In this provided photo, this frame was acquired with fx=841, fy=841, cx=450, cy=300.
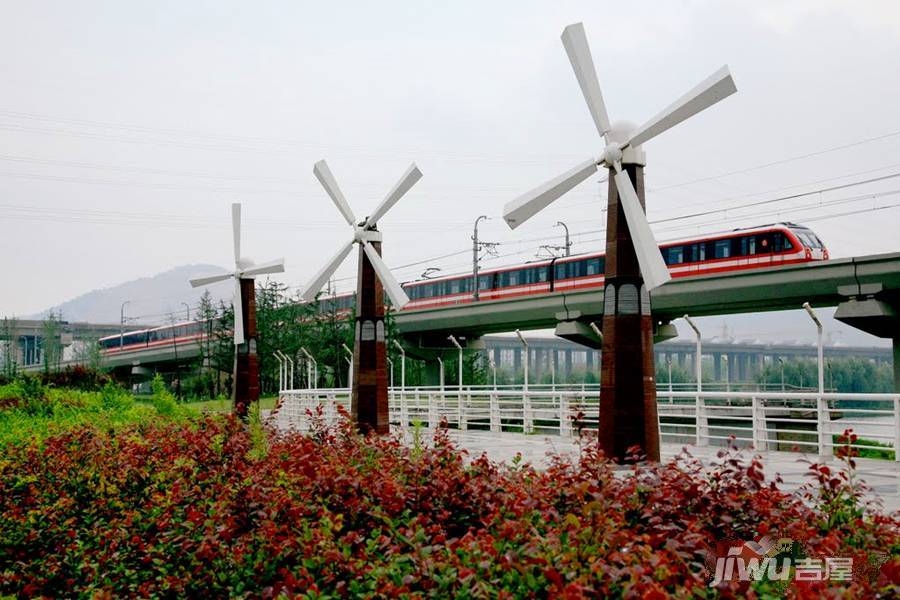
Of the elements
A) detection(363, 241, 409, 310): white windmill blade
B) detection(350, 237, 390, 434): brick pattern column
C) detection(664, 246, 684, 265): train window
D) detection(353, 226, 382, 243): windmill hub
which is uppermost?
detection(664, 246, 684, 265): train window

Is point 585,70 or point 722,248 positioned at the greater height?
point 585,70

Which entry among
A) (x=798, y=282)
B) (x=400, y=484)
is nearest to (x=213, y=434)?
(x=400, y=484)

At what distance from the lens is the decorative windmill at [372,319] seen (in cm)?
1692

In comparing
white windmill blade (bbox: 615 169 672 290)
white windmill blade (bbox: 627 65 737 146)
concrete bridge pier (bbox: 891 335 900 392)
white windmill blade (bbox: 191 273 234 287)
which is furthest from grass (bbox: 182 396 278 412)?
concrete bridge pier (bbox: 891 335 900 392)

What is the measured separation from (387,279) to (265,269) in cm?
858

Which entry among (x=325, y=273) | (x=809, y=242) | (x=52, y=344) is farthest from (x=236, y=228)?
(x=52, y=344)

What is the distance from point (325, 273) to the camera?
726 inches

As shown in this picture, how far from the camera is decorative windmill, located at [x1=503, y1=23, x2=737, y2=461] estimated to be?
450 inches

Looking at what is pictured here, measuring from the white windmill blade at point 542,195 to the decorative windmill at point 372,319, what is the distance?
419 cm

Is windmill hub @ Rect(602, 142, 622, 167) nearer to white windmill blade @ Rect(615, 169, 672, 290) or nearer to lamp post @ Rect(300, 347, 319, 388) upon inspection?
white windmill blade @ Rect(615, 169, 672, 290)

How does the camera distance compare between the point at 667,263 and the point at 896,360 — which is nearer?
the point at 896,360

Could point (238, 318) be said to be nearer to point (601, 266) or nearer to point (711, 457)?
point (711, 457)

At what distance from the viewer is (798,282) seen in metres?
31.2

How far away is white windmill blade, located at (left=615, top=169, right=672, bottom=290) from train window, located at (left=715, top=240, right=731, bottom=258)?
78.8 ft
